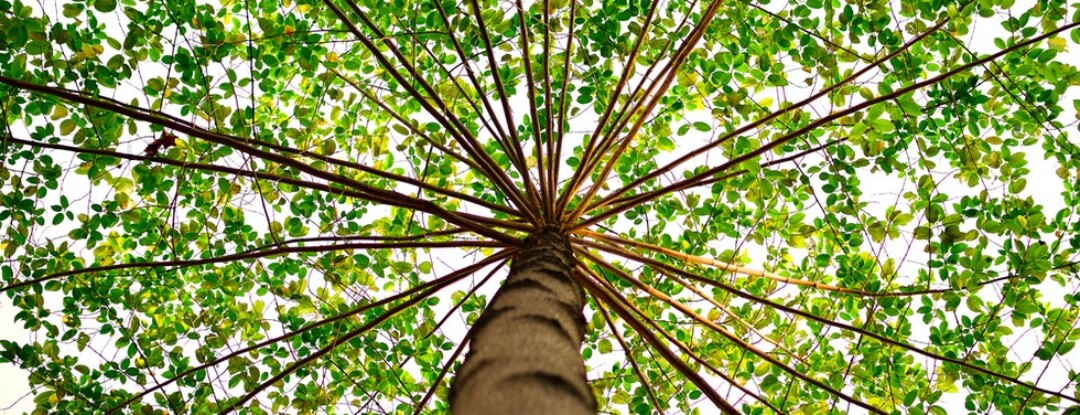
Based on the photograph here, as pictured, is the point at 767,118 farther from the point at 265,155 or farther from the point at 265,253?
A: the point at 265,253

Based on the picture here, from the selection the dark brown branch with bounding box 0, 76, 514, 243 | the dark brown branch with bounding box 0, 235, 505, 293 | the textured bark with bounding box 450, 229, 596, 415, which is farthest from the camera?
the dark brown branch with bounding box 0, 235, 505, 293

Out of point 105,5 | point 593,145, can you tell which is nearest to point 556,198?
point 593,145

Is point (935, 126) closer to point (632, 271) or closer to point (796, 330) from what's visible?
point (796, 330)

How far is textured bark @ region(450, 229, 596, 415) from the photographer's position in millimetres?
1316

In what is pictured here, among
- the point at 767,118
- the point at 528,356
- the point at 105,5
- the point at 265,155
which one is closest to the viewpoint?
the point at 528,356

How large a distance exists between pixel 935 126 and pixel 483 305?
2.85 metres

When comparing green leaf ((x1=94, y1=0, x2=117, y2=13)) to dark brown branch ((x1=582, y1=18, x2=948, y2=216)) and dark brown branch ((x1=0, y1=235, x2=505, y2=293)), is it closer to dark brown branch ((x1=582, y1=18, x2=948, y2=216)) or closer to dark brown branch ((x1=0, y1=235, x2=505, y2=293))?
dark brown branch ((x1=0, y1=235, x2=505, y2=293))

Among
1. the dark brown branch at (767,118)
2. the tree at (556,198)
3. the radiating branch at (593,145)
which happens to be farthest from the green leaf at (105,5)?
the dark brown branch at (767,118)

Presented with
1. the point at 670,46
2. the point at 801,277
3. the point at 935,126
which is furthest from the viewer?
the point at 801,277

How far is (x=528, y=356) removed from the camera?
1469 millimetres

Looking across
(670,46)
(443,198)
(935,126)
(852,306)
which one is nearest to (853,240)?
(852,306)

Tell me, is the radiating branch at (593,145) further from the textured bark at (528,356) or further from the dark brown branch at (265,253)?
the textured bark at (528,356)

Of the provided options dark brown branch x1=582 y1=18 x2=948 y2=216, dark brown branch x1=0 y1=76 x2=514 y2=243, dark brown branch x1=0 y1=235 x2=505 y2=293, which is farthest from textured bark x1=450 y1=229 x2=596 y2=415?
dark brown branch x1=582 y1=18 x2=948 y2=216

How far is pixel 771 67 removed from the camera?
12.1 ft
